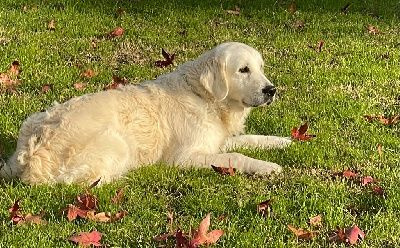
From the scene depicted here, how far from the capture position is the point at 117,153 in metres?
5.38

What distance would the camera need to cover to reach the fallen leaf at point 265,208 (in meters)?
4.61

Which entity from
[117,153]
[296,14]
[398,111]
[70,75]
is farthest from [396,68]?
[117,153]

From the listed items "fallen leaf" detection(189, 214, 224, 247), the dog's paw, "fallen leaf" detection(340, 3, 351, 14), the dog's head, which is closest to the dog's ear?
the dog's head

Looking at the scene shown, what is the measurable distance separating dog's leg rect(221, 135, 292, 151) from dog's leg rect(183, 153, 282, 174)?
448 mm

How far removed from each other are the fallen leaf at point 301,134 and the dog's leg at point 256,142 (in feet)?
0.44

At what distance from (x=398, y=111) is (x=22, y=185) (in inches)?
170

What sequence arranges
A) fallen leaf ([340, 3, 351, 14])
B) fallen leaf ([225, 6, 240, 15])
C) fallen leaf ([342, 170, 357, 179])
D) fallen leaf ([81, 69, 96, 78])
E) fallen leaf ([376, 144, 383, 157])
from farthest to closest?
fallen leaf ([340, 3, 351, 14]), fallen leaf ([225, 6, 240, 15]), fallen leaf ([81, 69, 96, 78]), fallen leaf ([376, 144, 383, 157]), fallen leaf ([342, 170, 357, 179])

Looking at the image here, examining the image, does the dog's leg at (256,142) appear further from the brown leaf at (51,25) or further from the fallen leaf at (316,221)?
the brown leaf at (51,25)

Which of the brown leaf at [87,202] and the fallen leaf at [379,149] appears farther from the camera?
the fallen leaf at [379,149]

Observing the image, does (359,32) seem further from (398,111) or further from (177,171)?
(177,171)

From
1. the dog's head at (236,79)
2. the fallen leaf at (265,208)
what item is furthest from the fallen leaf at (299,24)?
the fallen leaf at (265,208)

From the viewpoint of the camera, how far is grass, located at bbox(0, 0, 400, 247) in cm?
448

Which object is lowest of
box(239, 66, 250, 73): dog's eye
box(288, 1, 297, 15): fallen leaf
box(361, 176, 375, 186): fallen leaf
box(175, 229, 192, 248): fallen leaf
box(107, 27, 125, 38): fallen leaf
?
box(175, 229, 192, 248): fallen leaf

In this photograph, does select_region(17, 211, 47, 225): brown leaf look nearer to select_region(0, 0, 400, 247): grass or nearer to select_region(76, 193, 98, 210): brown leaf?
select_region(0, 0, 400, 247): grass
